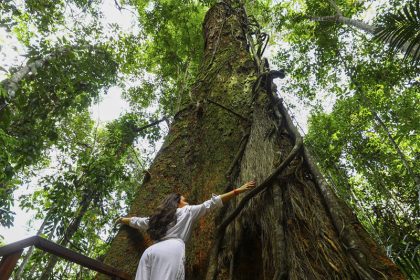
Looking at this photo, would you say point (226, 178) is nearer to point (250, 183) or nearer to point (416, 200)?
point (250, 183)

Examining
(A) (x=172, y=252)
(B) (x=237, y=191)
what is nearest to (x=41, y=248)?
(A) (x=172, y=252)

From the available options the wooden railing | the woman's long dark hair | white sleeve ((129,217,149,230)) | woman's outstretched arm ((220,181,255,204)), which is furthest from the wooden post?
woman's outstretched arm ((220,181,255,204))

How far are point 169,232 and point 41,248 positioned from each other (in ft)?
2.87

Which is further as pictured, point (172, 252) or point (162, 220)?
point (162, 220)

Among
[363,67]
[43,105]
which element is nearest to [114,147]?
[43,105]

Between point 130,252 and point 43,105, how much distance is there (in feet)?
10.7

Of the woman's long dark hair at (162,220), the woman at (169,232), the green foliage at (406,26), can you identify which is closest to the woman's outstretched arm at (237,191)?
the woman at (169,232)

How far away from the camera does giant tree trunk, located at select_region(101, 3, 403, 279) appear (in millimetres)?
1632

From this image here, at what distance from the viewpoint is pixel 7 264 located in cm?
123

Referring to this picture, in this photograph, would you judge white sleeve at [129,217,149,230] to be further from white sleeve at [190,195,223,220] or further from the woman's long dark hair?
white sleeve at [190,195,223,220]

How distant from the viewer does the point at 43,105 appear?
4.58m

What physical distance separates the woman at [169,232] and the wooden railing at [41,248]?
22 centimetres

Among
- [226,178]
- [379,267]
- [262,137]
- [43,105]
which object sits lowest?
[379,267]

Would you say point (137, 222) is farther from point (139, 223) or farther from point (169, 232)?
point (169, 232)
